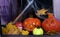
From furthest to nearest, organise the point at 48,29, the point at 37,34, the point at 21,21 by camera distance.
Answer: the point at 21,21 → the point at 48,29 → the point at 37,34

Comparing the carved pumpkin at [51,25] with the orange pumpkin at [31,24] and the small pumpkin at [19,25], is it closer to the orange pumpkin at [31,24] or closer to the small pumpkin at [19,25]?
the orange pumpkin at [31,24]

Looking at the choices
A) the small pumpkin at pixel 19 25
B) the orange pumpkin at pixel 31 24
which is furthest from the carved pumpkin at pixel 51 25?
the small pumpkin at pixel 19 25

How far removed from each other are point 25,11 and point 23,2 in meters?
0.09

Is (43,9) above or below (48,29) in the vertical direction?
above

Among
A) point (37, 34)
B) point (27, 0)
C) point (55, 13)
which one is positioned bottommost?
point (37, 34)

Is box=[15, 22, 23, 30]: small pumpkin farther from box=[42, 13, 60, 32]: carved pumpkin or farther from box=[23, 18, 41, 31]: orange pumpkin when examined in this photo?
box=[42, 13, 60, 32]: carved pumpkin

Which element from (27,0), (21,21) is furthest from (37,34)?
(27,0)

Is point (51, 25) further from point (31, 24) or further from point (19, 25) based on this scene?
point (19, 25)

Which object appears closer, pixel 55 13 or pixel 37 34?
pixel 37 34

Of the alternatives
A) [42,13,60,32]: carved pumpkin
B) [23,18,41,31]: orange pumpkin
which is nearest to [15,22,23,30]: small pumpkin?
[23,18,41,31]: orange pumpkin

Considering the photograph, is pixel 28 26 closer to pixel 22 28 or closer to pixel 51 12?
pixel 22 28

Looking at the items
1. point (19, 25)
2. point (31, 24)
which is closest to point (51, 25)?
point (31, 24)

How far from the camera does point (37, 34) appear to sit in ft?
4.76

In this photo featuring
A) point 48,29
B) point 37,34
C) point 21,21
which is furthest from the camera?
point 21,21
